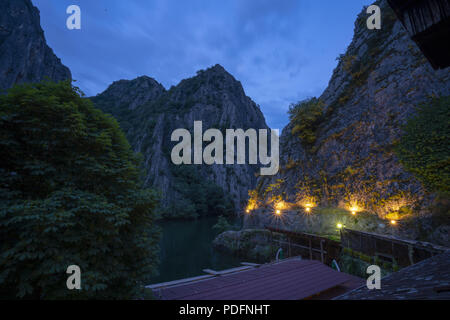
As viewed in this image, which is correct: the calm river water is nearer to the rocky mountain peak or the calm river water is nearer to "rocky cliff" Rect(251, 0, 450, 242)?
"rocky cliff" Rect(251, 0, 450, 242)

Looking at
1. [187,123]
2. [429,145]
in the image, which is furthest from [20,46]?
[429,145]

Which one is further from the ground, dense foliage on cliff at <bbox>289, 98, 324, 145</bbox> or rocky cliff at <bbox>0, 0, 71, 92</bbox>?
rocky cliff at <bbox>0, 0, 71, 92</bbox>

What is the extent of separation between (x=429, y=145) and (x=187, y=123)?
3378 inches

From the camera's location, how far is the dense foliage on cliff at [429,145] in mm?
13750

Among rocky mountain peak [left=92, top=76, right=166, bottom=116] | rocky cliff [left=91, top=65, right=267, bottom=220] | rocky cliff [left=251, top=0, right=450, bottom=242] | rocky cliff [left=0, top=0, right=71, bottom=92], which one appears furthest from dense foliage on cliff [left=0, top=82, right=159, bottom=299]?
rocky mountain peak [left=92, top=76, right=166, bottom=116]

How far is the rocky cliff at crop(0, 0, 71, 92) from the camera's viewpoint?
57.1 meters

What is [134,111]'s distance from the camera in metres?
118

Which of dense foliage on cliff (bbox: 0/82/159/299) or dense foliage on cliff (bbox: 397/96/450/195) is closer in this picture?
dense foliage on cliff (bbox: 0/82/159/299)

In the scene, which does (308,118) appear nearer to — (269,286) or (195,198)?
(269,286)

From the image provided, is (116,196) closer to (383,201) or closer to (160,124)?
(383,201)

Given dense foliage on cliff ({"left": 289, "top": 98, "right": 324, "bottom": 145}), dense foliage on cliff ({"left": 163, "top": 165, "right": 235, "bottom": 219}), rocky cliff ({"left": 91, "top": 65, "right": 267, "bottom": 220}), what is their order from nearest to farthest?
dense foliage on cliff ({"left": 289, "top": 98, "right": 324, "bottom": 145}) < dense foliage on cliff ({"left": 163, "top": 165, "right": 235, "bottom": 219}) < rocky cliff ({"left": 91, "top": 65, "right": 267, "bottom": 220})

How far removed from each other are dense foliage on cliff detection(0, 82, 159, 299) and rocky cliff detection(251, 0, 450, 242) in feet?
59.6

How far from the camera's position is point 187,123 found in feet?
306

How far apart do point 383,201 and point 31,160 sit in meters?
21.3
